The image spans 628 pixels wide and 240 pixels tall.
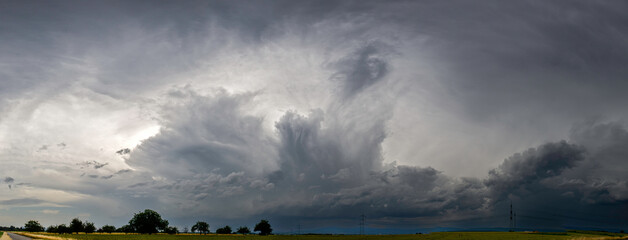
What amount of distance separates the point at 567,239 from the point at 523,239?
16688mm

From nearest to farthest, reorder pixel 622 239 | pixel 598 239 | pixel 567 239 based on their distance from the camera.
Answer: pixel 622 239
pixel 598 239
pixel 567 239

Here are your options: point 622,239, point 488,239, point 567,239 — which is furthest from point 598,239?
point 488,239

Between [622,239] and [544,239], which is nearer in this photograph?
[622,239]

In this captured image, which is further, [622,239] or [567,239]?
[567,239]

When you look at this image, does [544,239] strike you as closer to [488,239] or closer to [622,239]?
[488,239]

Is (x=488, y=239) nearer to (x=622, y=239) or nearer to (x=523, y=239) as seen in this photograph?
(x=523, y=239)

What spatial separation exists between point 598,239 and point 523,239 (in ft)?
89.6

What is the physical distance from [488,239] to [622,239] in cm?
4564

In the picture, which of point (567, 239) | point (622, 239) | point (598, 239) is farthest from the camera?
point (567, 239)

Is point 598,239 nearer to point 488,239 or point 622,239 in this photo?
point 622,239

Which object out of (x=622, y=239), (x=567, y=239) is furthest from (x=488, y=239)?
(x=622, y=239)

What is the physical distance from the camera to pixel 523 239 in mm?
150875

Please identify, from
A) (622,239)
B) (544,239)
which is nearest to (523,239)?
(544,239)

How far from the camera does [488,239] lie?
154m
